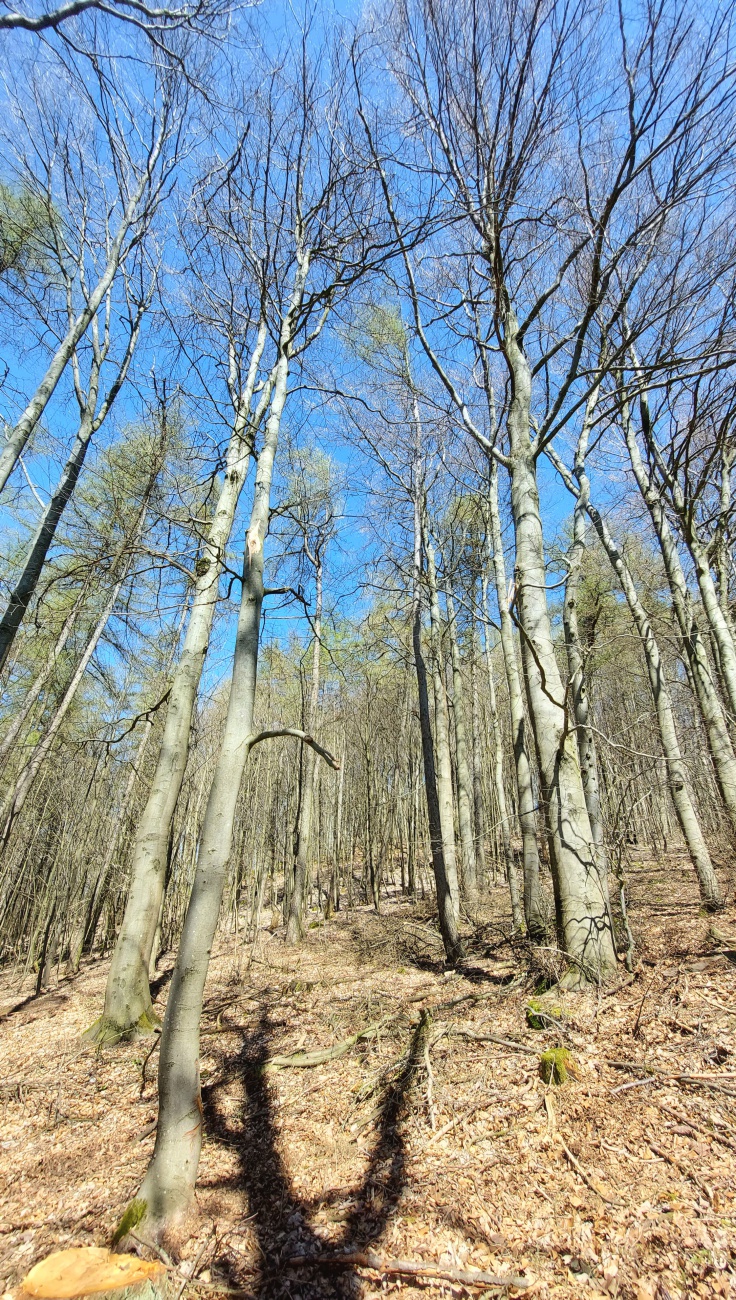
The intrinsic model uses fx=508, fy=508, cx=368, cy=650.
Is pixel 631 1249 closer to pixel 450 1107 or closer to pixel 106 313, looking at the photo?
pixel 450 1107

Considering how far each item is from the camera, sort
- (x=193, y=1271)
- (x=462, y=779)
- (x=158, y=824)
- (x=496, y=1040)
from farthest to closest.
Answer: (x=462, y=779) < (x=158, y=824) < (x=496, y=1040) < (x=193, y=1271)

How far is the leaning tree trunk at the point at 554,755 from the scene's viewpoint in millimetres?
4000

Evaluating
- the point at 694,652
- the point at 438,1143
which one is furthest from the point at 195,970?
the point at 694,652

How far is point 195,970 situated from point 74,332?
8.40 meters

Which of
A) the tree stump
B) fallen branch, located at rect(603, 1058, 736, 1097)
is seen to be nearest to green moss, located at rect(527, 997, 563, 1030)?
fallen branch, located at rect(603, 1058, 736, 1097)

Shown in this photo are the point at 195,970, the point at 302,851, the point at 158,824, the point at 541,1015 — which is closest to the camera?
the point at 195,970

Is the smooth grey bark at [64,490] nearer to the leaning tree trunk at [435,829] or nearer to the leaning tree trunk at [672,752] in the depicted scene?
the leaning tree trunk at [435,829]

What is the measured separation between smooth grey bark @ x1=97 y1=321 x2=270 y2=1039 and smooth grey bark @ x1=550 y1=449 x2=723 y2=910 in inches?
167

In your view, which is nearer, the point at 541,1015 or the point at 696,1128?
the point at 696,1128

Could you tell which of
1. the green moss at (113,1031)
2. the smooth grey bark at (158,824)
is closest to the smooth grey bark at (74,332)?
the smooth grey bark at (158,824)

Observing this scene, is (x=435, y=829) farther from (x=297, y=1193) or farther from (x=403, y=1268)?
(x=403, y=1268)

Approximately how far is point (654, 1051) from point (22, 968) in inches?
446

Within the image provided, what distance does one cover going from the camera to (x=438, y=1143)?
109 inches

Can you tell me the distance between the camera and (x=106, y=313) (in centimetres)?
842
